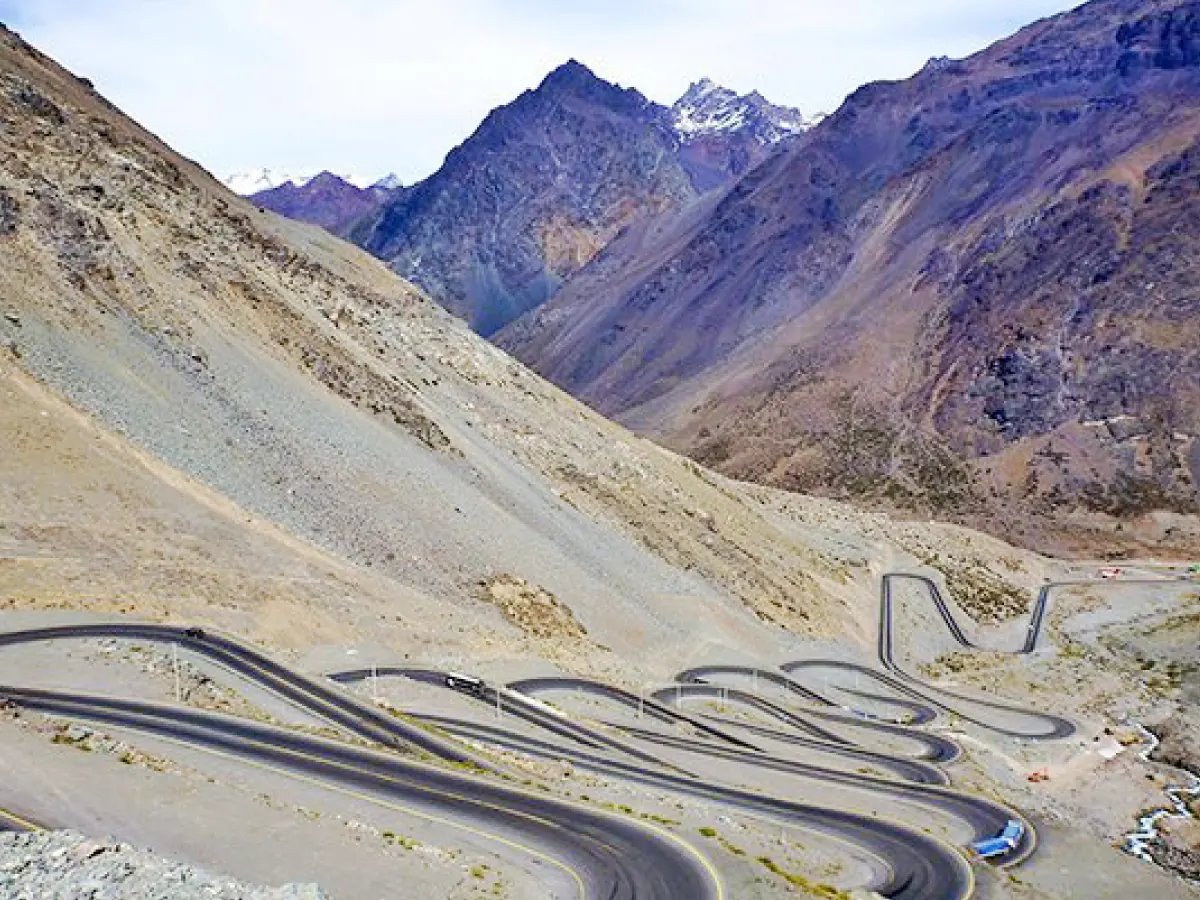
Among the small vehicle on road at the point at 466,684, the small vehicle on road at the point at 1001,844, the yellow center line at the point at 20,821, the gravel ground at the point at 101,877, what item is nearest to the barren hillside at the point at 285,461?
the small vehicle on road at the point at 466,684

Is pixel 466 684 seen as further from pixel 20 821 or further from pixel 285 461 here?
pixel 20 821

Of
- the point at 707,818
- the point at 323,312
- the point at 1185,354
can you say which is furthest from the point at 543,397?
the point at 1185,354

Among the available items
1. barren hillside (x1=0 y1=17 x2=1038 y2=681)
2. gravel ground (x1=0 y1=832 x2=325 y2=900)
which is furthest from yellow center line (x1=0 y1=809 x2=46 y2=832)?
barren hillside (x1=0 y1=17 x2=1038 y2=681)

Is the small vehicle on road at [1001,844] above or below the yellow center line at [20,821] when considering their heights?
above

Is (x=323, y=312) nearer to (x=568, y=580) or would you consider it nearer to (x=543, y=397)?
(x=543, y=397)

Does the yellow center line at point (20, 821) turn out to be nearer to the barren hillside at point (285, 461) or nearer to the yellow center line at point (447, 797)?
the yellow center line at point (447, 797)

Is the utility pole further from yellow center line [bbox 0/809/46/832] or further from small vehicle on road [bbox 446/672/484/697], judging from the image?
yellow center line [bbox 0/809/46/832]

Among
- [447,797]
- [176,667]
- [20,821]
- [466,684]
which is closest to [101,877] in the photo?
[20,821]
